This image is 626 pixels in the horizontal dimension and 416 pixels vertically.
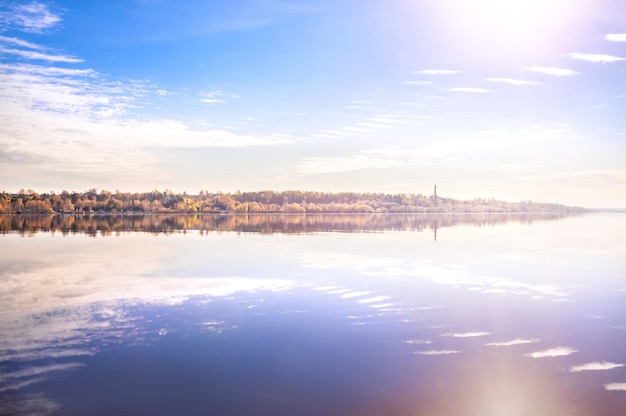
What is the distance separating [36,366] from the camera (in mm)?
8383

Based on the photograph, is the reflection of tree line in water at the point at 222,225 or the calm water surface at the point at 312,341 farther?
the reflection of tree line in water at the point at 222,225

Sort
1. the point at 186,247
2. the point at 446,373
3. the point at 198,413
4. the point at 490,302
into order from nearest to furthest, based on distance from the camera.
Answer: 1. the point at 198,413
2. the point at 446,373
3. the point at 490,302
4. the point at 186,247

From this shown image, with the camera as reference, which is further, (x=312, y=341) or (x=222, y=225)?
(x=222, y=225)

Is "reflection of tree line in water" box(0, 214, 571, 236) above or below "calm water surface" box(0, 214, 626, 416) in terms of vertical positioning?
above

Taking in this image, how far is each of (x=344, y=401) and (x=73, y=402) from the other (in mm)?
3894

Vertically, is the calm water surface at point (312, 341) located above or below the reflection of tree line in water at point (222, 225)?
below

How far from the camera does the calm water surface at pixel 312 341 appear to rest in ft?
23.7

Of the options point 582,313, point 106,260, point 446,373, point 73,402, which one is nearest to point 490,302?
point 582,313

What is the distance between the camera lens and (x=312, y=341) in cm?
1003

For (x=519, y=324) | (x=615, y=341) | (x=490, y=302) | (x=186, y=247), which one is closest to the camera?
(x=615, y=341)

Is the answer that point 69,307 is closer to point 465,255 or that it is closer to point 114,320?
point 114,320

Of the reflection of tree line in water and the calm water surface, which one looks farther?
the reflection of tree line in water

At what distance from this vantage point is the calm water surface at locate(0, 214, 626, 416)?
23.7 ft

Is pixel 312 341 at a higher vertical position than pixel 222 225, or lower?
lower
